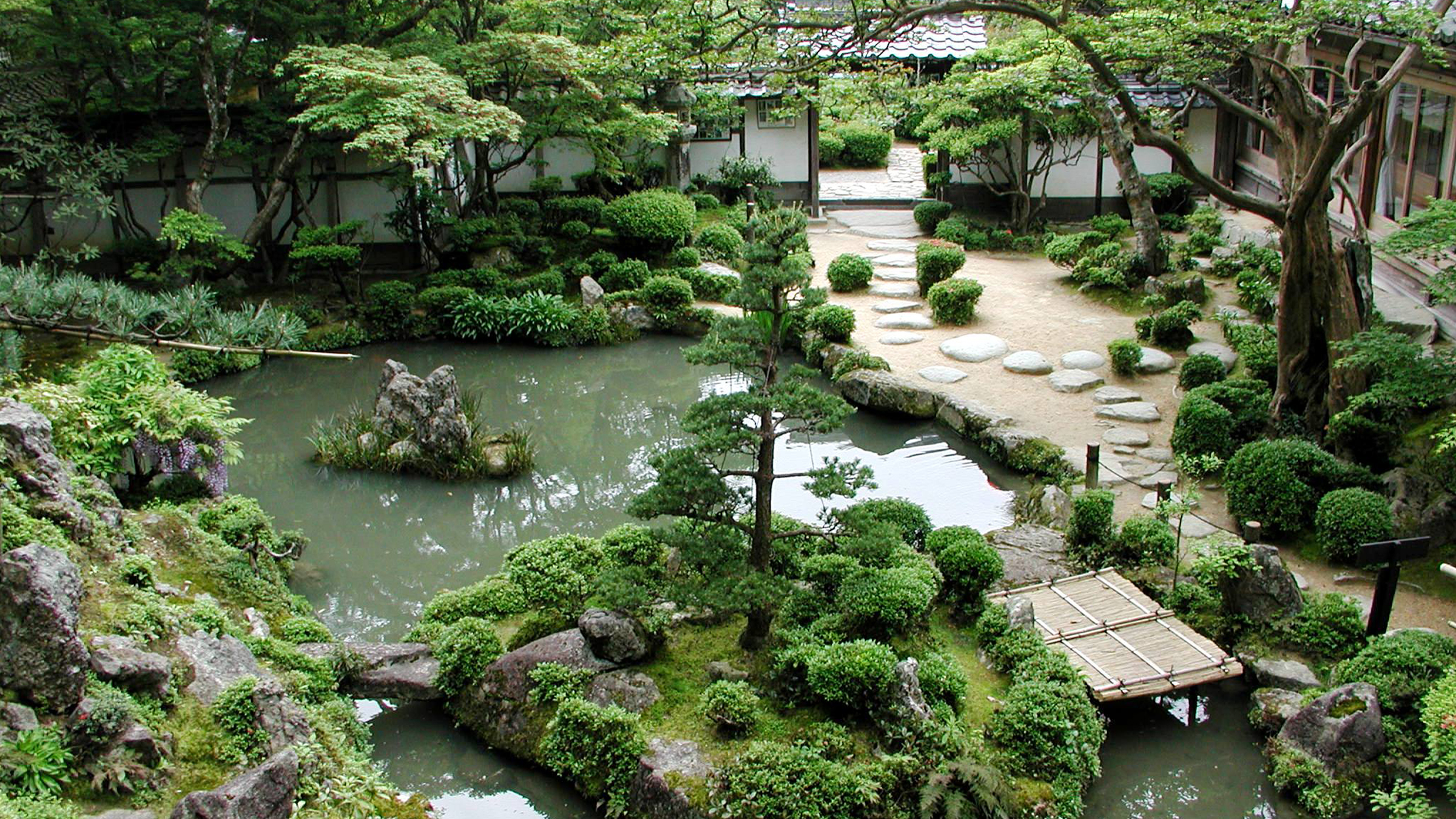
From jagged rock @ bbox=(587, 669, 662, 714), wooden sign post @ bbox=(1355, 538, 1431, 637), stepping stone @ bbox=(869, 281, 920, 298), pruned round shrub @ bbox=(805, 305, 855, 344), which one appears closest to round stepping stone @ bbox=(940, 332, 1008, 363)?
pruned round shrub @ bbox=(805, 305, 855, 344)

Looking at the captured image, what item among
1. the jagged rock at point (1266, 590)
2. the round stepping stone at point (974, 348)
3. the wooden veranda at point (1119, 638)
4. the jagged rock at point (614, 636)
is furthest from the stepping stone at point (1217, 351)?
the jagged rock at point (614, 636)

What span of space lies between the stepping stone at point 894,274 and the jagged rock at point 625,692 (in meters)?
13.2

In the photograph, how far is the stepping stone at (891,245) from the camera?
73.5 feet

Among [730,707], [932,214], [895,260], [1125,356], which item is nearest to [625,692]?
[730,707]

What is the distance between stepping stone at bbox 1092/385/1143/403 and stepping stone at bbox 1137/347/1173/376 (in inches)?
25.2

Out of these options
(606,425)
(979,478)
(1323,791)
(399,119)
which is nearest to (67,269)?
(399,119)

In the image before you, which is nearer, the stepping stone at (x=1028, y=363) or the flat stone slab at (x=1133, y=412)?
the flat stone slab at (x=1133, y=412)

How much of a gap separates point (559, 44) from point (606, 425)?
657cm

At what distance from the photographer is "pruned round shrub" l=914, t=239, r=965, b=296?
18953 mm

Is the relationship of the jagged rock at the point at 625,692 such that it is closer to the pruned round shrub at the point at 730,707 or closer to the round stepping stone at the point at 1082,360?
the pruned round shrub at the point at 730,707

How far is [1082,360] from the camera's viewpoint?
52.2ft

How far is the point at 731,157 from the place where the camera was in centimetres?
2559

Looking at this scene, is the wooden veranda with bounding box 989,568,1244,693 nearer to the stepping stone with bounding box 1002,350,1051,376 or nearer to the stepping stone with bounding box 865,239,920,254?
the stepping stone with bounding box 1002,350,1051,376

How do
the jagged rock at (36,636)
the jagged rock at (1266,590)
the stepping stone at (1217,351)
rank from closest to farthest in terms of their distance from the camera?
the jagged rock at (36,636) < the jagged rock at (1266,590) < the stepping stone at (1217,351)
